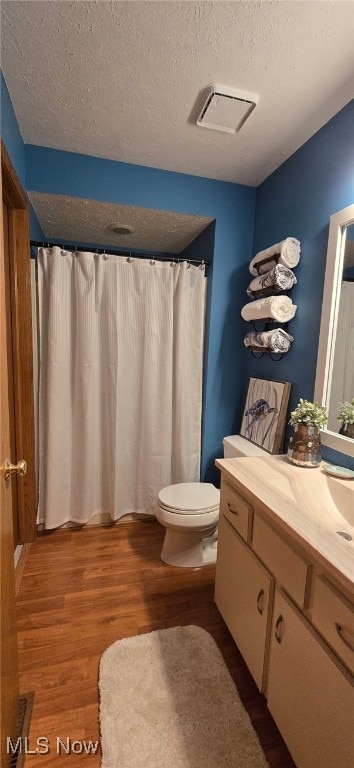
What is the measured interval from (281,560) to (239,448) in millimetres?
983

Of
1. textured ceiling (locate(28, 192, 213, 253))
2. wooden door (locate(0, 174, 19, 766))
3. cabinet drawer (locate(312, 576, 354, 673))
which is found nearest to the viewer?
cabinet drawer (locate(312, 576, 354, 673))

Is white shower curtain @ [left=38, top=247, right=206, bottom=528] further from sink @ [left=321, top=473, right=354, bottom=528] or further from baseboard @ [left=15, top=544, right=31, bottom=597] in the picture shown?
sink @ [left=321, top=473, right=354, bottom=528]

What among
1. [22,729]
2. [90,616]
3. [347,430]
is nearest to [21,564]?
[90,616]

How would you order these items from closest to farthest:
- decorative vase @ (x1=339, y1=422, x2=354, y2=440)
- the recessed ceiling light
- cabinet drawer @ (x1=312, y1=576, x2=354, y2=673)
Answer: cabinet drawer @ (x1=312, y1=576, x2=354, y2=673) < decorative vase @ (x1=339, y1=422, x2=354, y2=440) < the recessed ceiling light

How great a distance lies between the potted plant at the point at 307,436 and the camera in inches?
53.1

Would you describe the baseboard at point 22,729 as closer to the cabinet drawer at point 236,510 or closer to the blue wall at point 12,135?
the cabinet drawer at point 236,510

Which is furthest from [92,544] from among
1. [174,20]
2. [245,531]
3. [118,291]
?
[174,20]

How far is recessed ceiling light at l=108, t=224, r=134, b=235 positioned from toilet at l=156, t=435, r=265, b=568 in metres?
1.70

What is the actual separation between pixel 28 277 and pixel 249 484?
5.26 feet

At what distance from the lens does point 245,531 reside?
3.85 ft

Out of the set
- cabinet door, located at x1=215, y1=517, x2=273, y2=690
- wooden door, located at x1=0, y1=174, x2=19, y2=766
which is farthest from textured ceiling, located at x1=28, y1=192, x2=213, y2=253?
cabinet door, located at x1=215, y1=517, x2=273, y2=690

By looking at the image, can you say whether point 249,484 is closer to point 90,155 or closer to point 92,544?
point 92,544

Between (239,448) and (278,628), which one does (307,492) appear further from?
(239,448)

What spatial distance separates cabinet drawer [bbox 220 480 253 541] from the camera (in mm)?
1155
